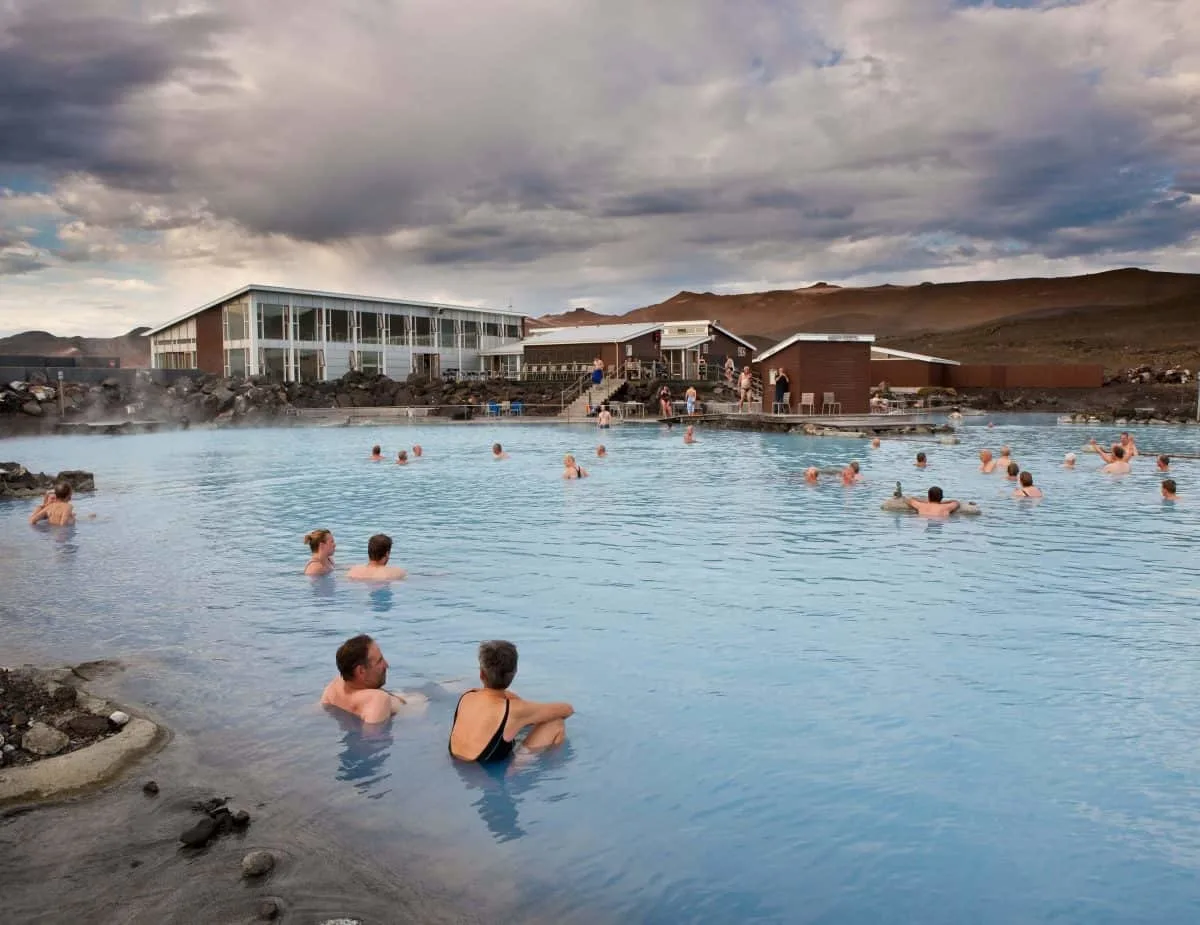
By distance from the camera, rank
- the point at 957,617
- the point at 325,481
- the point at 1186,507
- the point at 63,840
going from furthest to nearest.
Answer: the point at 325,481 < the point at 1186,507 < the point at 957,617 < the point at 63,840

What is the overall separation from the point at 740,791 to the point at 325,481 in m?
16.5

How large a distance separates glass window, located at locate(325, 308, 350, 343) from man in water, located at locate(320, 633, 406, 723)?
45.7m

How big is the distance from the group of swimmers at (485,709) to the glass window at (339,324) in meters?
45.8

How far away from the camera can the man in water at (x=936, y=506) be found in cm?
1402

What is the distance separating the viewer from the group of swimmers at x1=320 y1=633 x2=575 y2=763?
5363 mm

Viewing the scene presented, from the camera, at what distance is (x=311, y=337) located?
159 ft

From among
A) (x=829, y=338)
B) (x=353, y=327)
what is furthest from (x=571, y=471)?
(x=353, y=327)

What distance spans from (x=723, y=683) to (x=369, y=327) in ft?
157

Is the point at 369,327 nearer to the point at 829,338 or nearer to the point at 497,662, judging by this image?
the point at 829,338

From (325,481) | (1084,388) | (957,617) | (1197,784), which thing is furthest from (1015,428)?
(1197,784)

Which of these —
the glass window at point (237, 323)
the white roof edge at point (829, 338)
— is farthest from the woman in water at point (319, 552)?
the glass window at point (237, 323)

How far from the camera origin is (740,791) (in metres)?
5.27

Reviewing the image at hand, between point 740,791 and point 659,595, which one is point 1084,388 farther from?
point 740,791

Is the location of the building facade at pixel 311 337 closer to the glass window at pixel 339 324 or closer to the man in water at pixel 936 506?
the glass window at pixel 339 324
